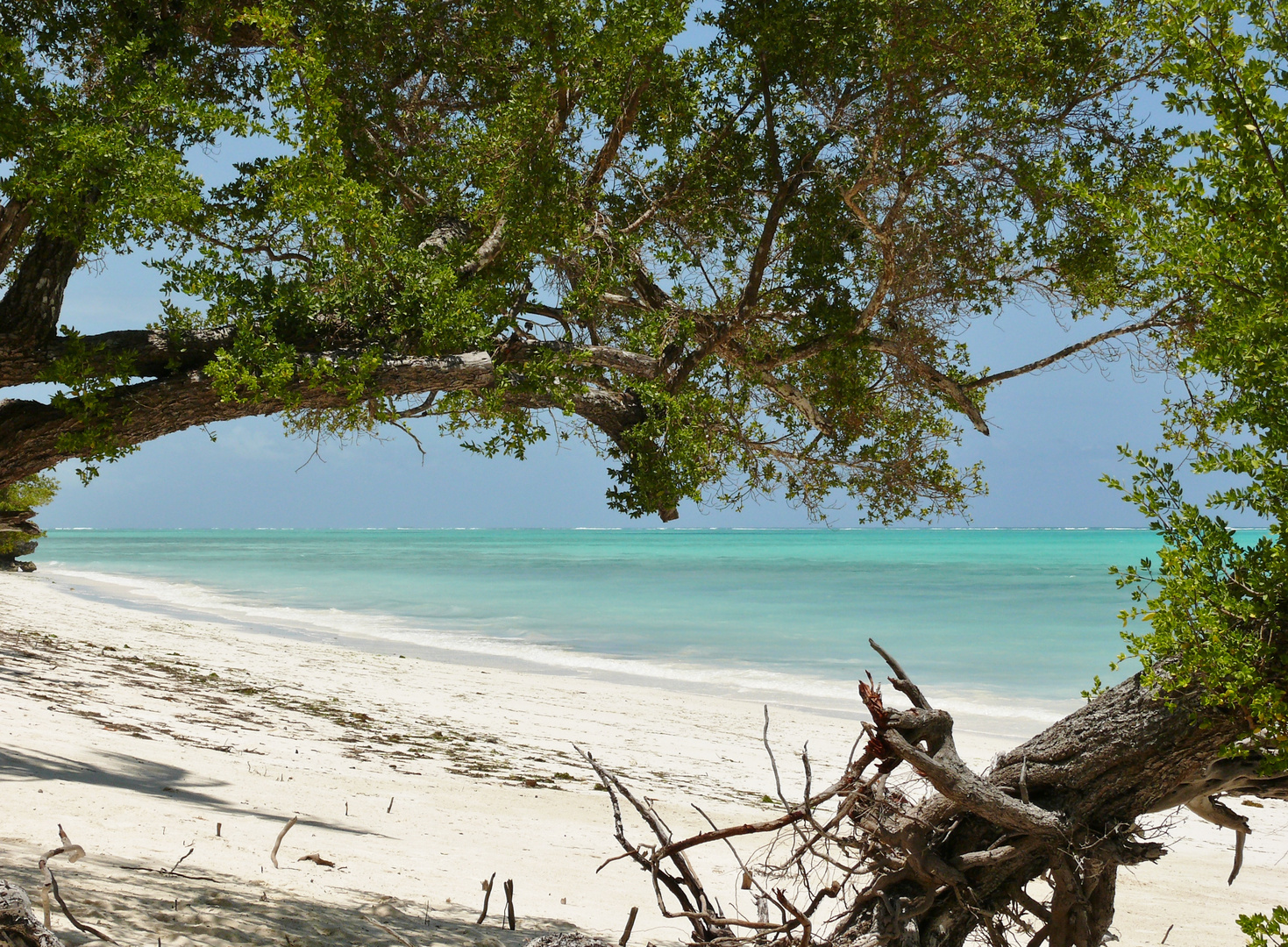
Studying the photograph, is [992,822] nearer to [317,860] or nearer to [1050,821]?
[1050,821]

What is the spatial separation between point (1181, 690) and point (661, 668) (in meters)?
15.9

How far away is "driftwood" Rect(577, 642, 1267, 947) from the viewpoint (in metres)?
3.05

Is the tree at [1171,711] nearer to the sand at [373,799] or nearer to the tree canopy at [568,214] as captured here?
the sand at [373,799]

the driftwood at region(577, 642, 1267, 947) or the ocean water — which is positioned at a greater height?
the driftwood at region(577, 642, 1267, 947)

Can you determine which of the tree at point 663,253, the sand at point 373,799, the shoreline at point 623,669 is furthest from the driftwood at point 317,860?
the shoreline at point 623,669

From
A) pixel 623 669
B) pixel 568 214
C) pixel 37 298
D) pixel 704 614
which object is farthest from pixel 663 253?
pixel 704 614

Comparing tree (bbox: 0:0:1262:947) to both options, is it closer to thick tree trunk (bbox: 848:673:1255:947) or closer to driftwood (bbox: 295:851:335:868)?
thick tree trunk (bbox: 848:673:1255:947)

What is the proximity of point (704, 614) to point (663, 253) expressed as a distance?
21791 mm

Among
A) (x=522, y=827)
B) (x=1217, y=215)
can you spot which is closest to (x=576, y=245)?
(x=522, y=827)

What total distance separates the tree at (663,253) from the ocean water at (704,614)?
9643 millimetres

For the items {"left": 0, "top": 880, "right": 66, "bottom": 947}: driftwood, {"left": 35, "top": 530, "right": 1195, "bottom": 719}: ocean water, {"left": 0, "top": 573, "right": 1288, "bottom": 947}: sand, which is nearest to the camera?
{"left": 0, "top": 880, "right": 66, "bottom": 947}: driftwood

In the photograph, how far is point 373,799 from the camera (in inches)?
264

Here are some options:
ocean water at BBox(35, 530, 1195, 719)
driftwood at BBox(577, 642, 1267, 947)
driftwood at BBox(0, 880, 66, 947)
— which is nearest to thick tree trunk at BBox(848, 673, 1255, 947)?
driftwood at BBox(577, 642, 1267, 947)

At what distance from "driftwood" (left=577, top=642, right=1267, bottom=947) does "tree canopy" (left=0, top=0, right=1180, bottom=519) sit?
3.55 meters
